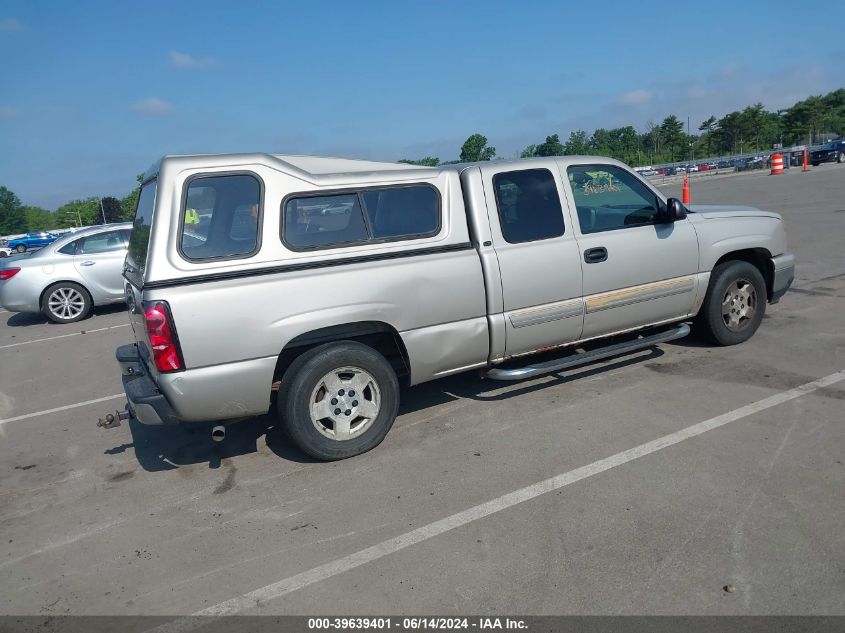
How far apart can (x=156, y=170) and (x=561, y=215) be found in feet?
10.1

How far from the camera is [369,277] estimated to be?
4543 mm

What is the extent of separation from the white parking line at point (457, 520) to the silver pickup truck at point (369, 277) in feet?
3.45

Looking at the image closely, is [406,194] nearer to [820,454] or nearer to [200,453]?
[200,453]

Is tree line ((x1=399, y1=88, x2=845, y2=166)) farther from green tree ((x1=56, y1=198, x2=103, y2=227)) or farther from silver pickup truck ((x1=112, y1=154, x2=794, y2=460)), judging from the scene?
green tree ((x1=56, y1=198, x2=103, y2=227))

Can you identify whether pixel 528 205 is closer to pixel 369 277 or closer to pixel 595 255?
pixel 595 255

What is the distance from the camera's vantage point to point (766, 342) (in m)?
6.47

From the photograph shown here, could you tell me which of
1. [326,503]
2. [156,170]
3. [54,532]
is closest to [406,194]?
[156,170]

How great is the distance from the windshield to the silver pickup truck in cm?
3

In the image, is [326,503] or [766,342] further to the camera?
[766,342]

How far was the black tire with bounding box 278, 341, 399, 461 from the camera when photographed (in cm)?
445

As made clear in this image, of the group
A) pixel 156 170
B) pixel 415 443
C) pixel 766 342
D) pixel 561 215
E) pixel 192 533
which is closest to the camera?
pixel 192 533

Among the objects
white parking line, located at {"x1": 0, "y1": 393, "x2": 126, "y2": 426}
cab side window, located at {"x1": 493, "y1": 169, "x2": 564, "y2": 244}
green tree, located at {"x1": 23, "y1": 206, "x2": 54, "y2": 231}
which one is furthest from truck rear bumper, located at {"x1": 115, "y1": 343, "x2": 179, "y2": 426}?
green tree, located at {"x1": 23, "y1": 206, "x2": 54, "y2": 231}

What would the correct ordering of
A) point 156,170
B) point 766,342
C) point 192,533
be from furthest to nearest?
point 766,342
point 156,170
point 192,533

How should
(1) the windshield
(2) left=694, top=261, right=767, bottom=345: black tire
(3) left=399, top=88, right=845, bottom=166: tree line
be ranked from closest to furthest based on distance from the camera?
(1) the windshield < (2) left=694, top=261, right=767, bottom=345: black tire < (3) left=399, top=88, right=845, bottom=166: tree line
